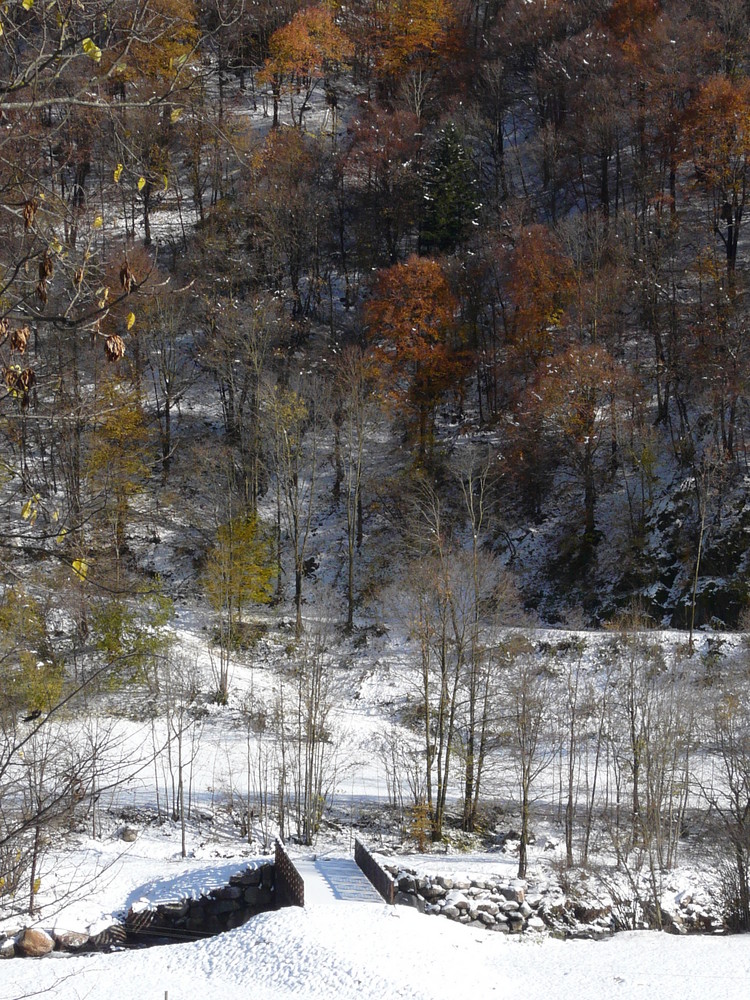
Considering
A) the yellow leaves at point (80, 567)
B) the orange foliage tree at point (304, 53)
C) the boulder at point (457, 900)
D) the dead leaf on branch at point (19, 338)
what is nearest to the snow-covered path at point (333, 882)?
the boulder at point (457, 900)

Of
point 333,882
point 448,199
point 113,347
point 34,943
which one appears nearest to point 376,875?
point 333,882

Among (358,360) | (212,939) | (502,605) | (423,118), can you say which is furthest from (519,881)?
(423,118)

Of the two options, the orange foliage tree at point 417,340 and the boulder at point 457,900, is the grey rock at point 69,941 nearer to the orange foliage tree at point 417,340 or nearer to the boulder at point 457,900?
the boulder at point 457,900

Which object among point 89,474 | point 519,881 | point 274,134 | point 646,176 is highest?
point 274,134

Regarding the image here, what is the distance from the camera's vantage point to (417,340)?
102 ft

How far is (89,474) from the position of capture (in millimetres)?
24156

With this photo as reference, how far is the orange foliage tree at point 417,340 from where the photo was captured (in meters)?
30.8

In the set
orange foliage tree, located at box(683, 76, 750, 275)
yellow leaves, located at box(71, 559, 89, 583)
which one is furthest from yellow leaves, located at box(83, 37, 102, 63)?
orange foliage tree, located at box(683, 76, 750, 275)

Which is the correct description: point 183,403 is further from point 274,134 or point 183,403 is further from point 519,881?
point 519,881

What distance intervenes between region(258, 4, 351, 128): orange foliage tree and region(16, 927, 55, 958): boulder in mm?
44784

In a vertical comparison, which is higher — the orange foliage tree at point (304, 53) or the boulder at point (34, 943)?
the orange foliage tree at point (304, 53)

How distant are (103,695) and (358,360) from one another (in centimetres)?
1449

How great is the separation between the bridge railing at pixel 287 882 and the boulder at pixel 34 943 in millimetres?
3392

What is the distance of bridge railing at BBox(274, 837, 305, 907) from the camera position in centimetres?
1255
